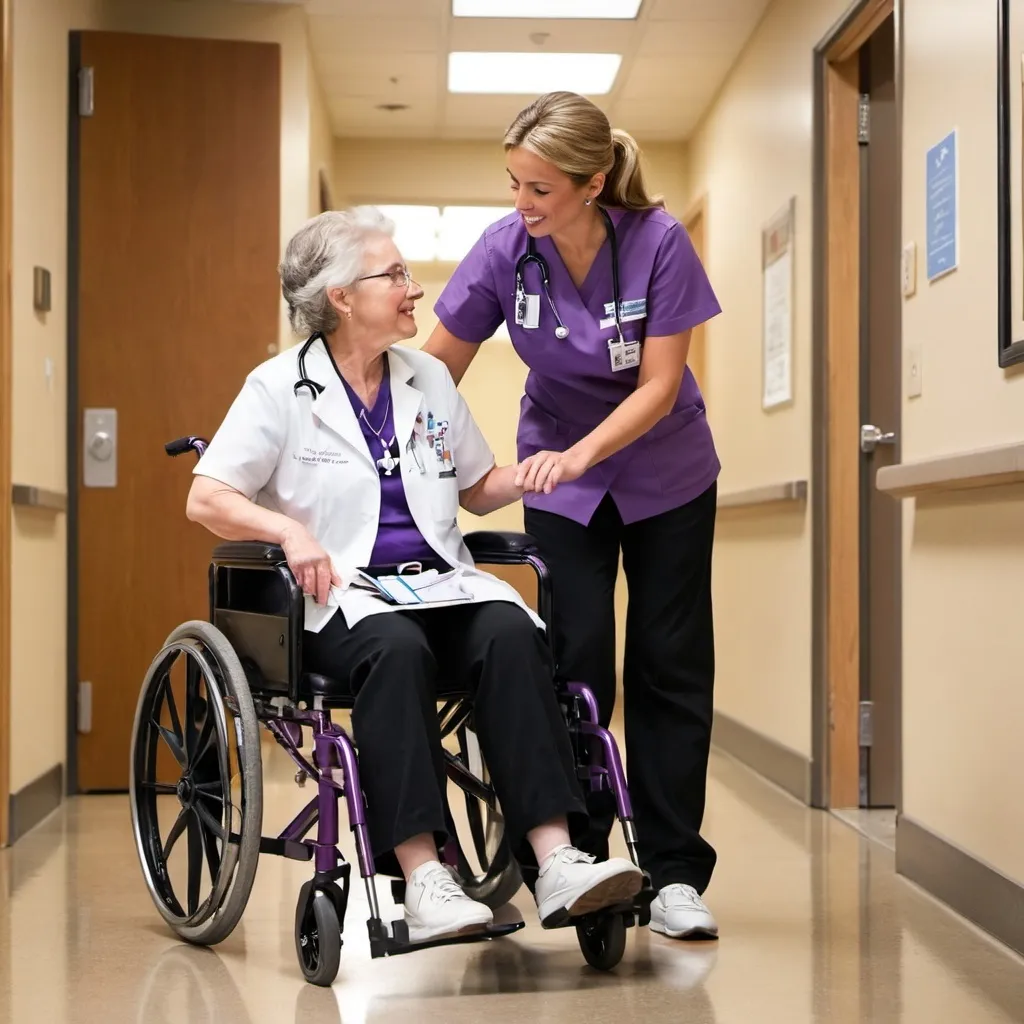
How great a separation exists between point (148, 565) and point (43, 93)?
1298mm

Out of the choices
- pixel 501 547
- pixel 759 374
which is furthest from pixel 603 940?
pixel 759 374

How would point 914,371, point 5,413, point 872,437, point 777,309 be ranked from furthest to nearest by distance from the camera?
point 777,309, point 872,437, point 5,413, point 914,371

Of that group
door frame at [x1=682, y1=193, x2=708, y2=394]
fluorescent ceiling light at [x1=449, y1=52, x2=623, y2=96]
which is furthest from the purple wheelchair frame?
door frame at [x1=682, y1=193, x2=708, y2=394]

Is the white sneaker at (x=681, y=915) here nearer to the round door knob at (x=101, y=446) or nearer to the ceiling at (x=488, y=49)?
the round door knob at (x=101, y=446)

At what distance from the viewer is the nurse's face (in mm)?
2336

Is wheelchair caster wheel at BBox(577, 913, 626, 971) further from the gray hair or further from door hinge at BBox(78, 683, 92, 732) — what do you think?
door hinge at BBox(78, 683, 92, 732)

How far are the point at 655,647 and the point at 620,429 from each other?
42 cm

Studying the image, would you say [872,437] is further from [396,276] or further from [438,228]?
[438,228]

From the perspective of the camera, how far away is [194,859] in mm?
2408

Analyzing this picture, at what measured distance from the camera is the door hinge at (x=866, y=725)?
13.2 ft

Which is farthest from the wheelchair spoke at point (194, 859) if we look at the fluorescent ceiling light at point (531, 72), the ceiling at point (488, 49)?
the fluorescent ceiling light at point (531, 72)

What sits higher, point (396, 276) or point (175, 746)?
point (396, 276)

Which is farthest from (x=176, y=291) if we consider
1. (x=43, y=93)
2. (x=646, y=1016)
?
(x=646, y=1016)

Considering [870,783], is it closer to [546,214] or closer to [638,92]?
[546,214]
